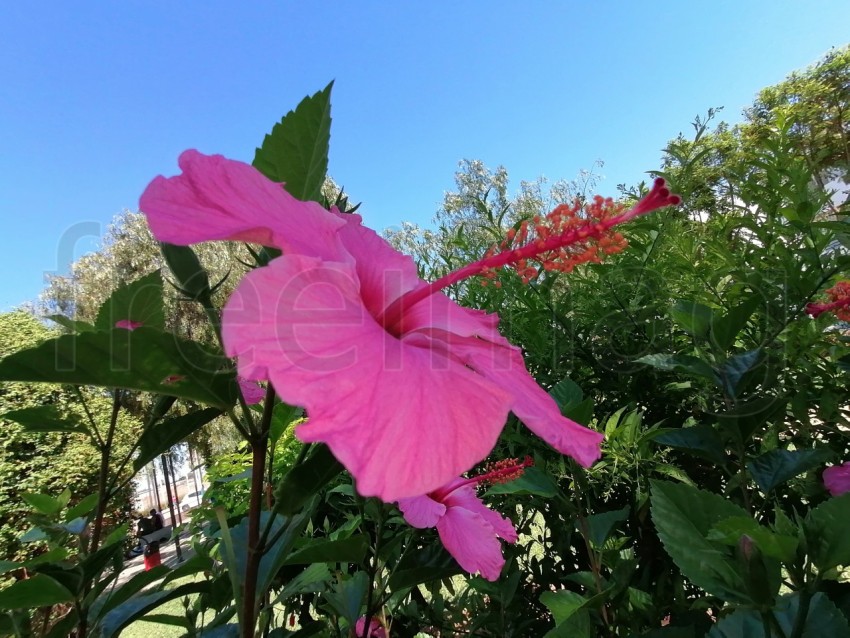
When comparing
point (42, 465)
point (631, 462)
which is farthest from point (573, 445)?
point (42, 465)

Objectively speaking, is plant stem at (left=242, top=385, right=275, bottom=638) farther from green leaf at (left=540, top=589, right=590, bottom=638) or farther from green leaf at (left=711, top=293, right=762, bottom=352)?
green leaf at (left=711, top=293, right=762, bottom=352)

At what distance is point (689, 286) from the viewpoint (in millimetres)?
1369

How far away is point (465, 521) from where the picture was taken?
795mm

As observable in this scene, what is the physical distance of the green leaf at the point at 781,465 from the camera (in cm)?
72

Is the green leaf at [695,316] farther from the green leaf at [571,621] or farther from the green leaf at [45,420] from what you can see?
the green leaf at [45,420]

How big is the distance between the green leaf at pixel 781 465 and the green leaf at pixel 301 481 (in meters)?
0.63

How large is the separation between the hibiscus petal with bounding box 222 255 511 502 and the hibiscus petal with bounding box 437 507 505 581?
0.40m

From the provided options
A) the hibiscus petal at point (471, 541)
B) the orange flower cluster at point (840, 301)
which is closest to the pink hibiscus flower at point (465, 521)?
the hibiscus petal at point (471, 541)

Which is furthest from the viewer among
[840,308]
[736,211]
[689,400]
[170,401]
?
[736,211]

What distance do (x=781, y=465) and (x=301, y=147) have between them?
791 mm

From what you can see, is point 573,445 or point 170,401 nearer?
point 573,445

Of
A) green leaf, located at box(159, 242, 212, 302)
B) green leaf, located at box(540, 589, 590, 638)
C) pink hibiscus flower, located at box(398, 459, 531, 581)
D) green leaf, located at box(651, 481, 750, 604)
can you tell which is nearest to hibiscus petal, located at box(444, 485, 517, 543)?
pink hibiscus flower, located at box(398, 459, 531, 581)

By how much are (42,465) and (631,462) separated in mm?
5648

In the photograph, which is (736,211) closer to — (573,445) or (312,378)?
(573,445)
